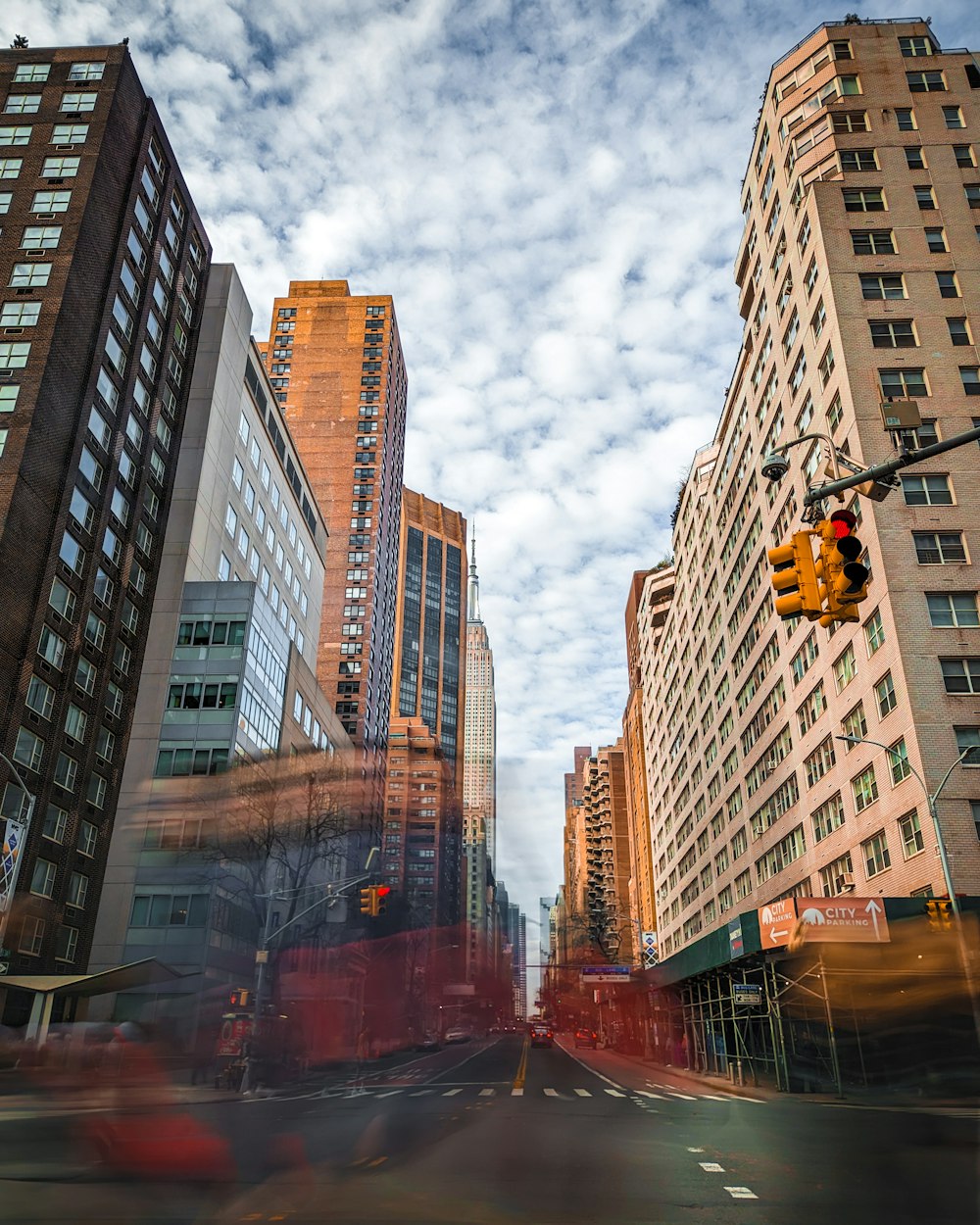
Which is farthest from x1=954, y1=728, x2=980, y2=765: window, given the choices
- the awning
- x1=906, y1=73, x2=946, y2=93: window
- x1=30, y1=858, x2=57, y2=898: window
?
x1=30, y1=858, x2=57, y2=898: window

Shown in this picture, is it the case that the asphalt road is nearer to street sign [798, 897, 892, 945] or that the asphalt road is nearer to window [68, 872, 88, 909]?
street sign [798, 897, 892, 945]

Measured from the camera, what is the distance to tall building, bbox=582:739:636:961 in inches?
6713

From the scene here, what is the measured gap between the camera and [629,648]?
170 metres

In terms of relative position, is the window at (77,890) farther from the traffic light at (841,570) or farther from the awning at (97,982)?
the traffic light at (841,570)

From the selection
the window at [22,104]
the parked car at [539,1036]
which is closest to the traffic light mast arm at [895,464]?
the window at [22,104]

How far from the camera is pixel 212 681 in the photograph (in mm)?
60281

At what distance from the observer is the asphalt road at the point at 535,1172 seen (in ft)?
31.3

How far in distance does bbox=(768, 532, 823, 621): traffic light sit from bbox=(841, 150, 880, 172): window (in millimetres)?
50491

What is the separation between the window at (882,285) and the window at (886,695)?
2118 centimetres

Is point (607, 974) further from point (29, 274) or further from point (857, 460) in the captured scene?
point (29, 274)

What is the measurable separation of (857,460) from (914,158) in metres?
23.6

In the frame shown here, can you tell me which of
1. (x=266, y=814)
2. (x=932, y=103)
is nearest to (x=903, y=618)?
(x=266, y=814)

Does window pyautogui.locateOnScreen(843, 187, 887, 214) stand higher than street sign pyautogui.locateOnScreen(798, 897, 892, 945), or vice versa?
window pyautogui.locateOnScreen(843, 187, 887, 214)

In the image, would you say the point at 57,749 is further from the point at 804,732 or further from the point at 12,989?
the point at 804,732
